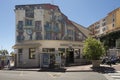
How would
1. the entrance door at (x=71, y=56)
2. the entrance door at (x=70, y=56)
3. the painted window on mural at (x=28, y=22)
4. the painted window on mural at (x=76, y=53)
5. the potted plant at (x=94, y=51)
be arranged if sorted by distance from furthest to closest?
the painted window on mural at (x=28, y=22), the painted window on mural at (x=76, y=53), the entrance door at (x=71, y=56), the entrance door at (x=70, y=56), the potted plant at (x=94, y=51)

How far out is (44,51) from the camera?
139ft

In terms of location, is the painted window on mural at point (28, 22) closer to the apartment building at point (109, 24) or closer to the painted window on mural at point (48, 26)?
the painted window on mural at point (48, 26)

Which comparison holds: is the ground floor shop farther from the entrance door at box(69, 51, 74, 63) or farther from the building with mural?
the building with mural

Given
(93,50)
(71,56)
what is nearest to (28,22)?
(71,56)

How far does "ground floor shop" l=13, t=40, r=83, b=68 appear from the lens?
138ft

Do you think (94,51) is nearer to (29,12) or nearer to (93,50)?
(93,50)

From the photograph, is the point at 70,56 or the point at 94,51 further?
the point at 70,56

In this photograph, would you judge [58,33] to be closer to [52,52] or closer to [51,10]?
[51,10]

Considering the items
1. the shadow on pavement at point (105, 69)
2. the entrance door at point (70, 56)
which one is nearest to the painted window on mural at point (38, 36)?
the entrance door at point (70, 56)

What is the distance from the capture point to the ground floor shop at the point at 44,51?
138ft

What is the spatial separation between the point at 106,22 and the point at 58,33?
53782 mm

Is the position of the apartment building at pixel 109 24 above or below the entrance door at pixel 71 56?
above

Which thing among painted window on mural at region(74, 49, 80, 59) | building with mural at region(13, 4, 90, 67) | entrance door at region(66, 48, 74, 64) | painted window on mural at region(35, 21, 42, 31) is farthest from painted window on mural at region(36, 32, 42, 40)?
entrance door at region(66, 48, 74, 64)

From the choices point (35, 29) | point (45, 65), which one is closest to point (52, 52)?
point (45, 65)
